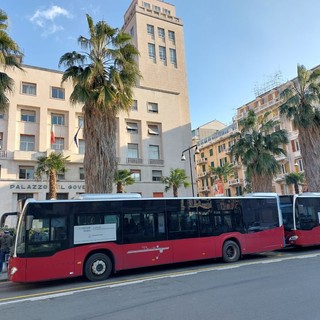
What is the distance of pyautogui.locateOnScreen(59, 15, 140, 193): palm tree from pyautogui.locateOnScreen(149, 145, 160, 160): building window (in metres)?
21.7

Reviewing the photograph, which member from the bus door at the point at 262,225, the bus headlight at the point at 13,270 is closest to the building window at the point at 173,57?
the bus door at the point at 262,225

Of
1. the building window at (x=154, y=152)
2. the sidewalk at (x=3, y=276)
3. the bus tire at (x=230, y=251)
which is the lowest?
the sidewalk at (x=3, y=276)

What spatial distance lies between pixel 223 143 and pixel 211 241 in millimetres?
52861

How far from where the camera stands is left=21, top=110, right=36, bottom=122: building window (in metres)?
33.5

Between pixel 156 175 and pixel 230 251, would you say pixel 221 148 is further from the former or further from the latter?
pixel 230 251

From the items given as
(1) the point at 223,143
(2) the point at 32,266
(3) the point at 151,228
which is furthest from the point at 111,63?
(1) the point at 223,143

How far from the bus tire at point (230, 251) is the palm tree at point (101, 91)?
666 cm

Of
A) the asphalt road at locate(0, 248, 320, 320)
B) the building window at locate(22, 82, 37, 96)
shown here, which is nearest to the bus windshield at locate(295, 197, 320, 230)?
the asphalt road at locate(0, 248, 320, 320)

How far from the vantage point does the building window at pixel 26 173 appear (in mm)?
32125

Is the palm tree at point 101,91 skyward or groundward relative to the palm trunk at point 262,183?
skyward

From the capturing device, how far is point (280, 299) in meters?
6.34

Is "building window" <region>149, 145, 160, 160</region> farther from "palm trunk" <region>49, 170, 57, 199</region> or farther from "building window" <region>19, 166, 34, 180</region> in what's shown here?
"palm trunk" <region>49, 170, 57, 199</region>

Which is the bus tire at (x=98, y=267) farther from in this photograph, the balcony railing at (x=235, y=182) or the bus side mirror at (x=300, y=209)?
the balcony railing at (x=235, y=182)

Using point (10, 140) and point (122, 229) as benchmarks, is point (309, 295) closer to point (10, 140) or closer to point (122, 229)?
point (122, 229)
